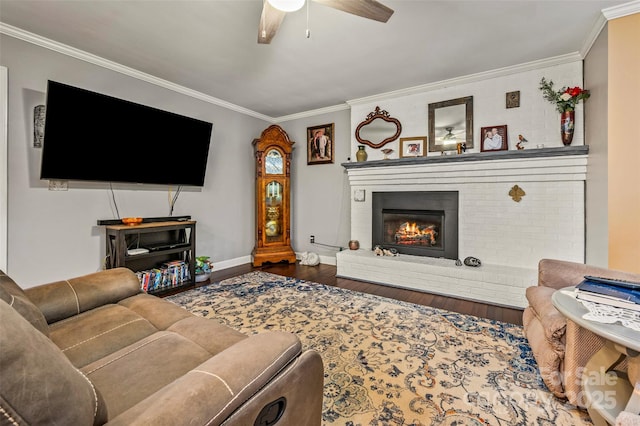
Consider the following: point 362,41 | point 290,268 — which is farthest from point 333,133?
point 290,268

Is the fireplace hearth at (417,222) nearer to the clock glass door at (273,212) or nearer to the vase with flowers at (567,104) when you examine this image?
the vase with flowers at (567,104)

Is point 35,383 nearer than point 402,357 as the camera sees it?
Yes

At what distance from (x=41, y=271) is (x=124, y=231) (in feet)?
2.42

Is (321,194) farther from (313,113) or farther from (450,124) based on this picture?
(450,124)

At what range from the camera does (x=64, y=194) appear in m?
2.72

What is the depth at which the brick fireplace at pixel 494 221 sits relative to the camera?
Answer: 281cm

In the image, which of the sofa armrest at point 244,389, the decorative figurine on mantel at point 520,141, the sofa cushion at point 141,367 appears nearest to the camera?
the sofa armrest at point 244,389

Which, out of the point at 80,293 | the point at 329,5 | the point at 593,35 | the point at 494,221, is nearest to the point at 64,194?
the point at 80,293

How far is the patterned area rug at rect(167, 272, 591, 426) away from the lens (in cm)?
141

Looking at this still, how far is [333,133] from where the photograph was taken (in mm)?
4445

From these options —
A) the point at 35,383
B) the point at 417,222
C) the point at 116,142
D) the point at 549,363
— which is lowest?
the point at 549,363

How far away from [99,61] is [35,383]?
3.50 metres

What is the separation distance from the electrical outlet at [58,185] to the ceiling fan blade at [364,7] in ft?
9.36

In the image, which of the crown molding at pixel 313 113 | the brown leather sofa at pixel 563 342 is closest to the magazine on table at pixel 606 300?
the brown leather sofa at pixel 563 342
